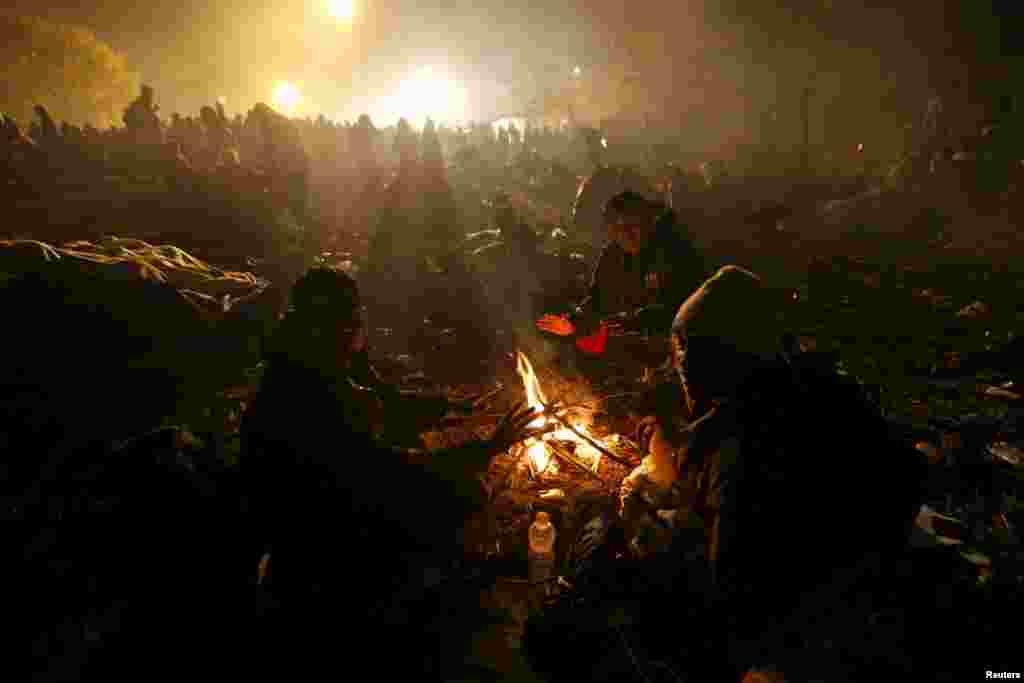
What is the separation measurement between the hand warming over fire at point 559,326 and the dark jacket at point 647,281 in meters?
0.11

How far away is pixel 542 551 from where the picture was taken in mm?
3781

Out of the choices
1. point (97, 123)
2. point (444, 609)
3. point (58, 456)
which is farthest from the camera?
point (97, 123)

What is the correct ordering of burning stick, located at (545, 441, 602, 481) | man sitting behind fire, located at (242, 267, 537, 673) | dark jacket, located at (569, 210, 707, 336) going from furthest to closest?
dark jacket, located at (569, 210, 707, 336) < burning stick, located at (545, 441, 602, 481) < man sitting behind fire, located at (242, 267, 537, 673)

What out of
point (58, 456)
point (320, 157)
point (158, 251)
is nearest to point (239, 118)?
point (320, 157)

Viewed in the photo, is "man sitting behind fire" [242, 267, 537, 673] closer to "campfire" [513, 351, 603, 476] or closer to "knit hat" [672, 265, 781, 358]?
"knit hat" [672, 265, 781, 358]

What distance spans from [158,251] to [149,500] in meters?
8.21

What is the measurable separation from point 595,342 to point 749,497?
4.33m

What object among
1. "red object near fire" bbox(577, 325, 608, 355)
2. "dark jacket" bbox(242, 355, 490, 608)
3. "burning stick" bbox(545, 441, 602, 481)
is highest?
"dark jacket" bbox(242, 355, 490, 608)

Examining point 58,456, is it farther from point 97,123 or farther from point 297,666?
point 97,123

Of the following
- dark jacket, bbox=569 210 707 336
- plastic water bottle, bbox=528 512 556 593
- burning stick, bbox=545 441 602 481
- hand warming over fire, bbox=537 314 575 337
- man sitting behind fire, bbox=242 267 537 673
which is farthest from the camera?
hand warming over fire, bbox=537 314 575 337

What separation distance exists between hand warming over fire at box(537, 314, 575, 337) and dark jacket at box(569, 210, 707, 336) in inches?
4.3

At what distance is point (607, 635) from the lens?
2912 mm

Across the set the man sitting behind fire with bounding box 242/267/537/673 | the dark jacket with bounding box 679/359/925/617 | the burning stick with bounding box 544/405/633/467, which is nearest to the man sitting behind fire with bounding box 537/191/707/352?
the burning stick with bounding box 544/405/633/467

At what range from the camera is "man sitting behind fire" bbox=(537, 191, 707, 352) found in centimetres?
615
